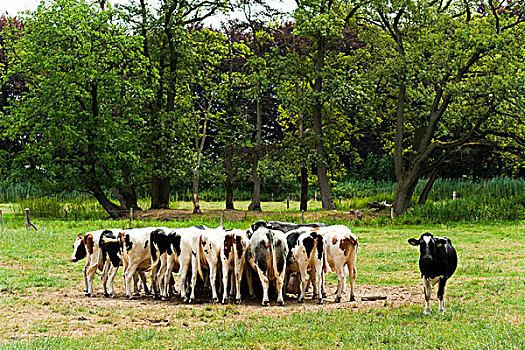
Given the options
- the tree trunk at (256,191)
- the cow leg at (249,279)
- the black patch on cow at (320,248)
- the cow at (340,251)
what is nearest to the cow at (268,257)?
the cow leg at (249,279)

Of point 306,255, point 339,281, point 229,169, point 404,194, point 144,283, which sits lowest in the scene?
point 144,283

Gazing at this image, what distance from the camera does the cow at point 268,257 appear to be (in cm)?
1291

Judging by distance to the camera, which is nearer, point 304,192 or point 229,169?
point 304,192

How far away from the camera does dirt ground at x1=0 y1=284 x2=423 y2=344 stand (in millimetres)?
10328

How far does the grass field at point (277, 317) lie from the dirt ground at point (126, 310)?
0.06ft

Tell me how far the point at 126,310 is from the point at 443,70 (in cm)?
2299

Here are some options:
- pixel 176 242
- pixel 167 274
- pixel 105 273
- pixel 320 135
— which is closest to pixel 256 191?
pixel 320 135

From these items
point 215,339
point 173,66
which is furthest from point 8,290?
point 173,66

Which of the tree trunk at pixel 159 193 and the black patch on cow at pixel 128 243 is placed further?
the tree trunk at pixel 159 193

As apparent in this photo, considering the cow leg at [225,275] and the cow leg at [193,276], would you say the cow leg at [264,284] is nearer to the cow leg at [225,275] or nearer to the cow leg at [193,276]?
the cow leg at [225,275]

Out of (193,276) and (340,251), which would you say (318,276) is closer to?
(340,251)

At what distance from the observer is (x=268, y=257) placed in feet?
42.6

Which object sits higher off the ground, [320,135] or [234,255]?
[320,135]

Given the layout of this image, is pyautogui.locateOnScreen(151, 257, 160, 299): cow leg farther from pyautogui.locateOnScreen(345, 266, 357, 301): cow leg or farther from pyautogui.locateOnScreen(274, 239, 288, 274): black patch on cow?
pyautogui.locateOnScreen(345, 266, 357, 301): cow leg
